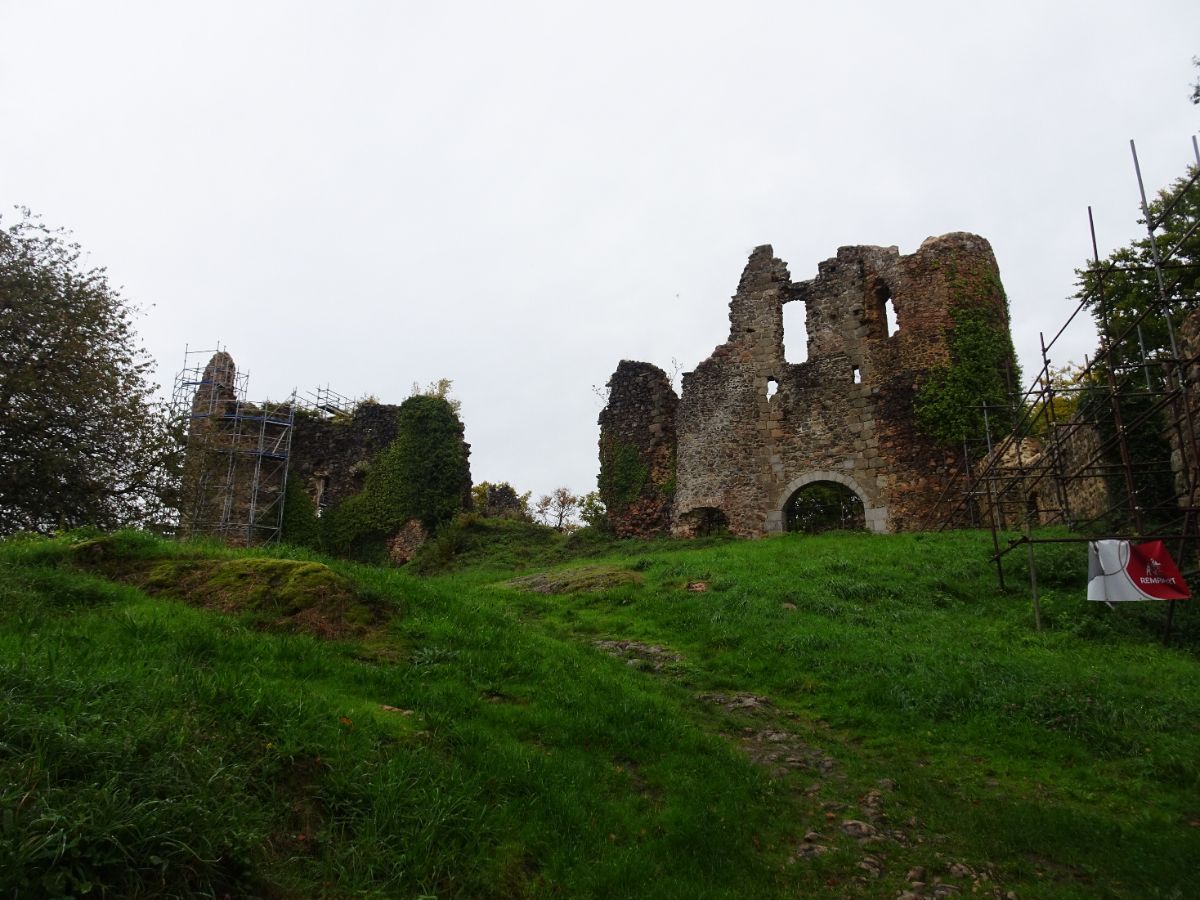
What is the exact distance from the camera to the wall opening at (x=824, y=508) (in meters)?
26.4

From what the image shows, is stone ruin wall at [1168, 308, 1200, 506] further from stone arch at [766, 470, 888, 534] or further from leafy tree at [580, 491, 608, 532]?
leafy tree at [580, 491, 608, 532]

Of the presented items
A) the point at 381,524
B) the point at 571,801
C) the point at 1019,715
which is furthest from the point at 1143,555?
the point at 381,524

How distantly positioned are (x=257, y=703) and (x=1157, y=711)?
8383 millimetres

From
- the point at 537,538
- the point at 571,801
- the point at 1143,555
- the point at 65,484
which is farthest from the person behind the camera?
the point at 537,538

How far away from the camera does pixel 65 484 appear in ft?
46.9

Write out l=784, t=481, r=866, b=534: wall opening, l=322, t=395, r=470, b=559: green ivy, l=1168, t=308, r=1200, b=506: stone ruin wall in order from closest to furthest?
l=1168, t=308, r=1200, b=506: stone ruin wall, l=784, t=481, r=866, b=534: wall opening, l=322, t=395, r=470, b=559: green ivy

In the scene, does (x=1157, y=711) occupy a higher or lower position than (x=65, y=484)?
lower

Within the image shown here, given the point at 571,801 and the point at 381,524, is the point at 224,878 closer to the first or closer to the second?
the point at 571,801

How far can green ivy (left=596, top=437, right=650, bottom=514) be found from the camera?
26125 mm

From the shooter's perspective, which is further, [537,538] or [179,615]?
[537,538]

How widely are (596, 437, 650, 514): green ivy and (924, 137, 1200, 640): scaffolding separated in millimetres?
8880

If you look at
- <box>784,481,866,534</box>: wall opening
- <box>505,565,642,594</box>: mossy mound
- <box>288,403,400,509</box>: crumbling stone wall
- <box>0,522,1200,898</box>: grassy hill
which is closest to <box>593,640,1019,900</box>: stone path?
<box>0,522,1200,898</box>: grassy hill

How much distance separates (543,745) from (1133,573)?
7.97 meters

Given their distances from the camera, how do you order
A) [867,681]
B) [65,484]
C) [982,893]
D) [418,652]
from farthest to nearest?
[65,484] < [867,681] < [418,652] < [982,893]
